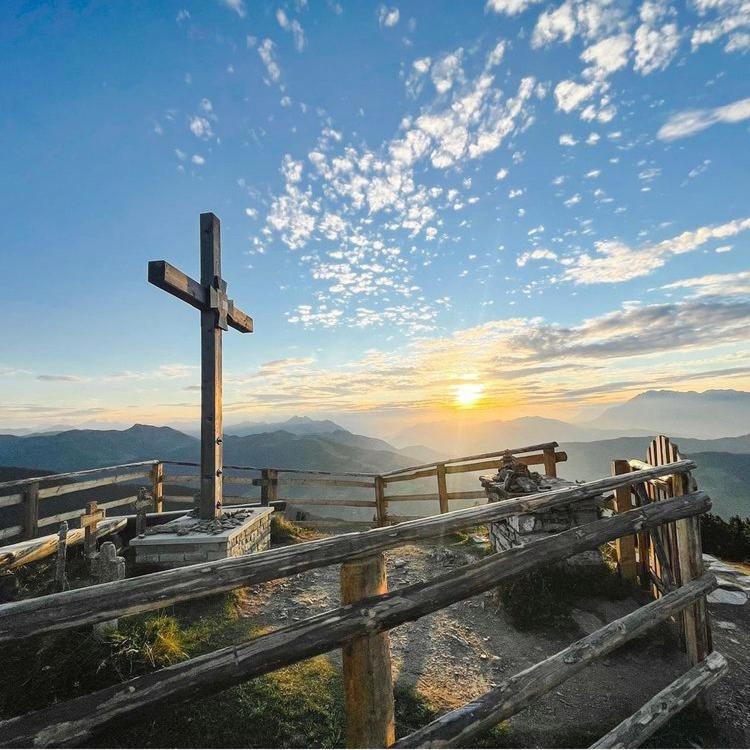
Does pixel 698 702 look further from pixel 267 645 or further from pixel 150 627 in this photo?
pixel 150 627

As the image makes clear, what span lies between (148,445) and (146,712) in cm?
17586

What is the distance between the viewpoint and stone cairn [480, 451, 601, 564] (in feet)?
19.6

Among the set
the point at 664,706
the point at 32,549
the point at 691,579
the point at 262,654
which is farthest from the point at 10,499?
the point at 691,579

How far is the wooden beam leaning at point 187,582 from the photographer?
58.4 inches

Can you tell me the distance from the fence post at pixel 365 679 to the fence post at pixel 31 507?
816cm

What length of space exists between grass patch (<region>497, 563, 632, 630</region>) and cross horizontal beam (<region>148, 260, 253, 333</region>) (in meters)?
6.37

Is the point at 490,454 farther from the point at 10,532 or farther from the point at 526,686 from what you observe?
the point at 10,532

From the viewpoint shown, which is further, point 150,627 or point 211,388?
point 211,388

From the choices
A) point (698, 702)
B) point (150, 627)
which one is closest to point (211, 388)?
point (150, 627)

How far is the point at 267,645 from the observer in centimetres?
178

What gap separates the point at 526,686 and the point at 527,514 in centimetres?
281

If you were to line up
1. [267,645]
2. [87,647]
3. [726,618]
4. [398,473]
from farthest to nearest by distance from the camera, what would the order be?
→ 1. [398,473]
2. [726,618]
3. [87,647]
4. [267,645]

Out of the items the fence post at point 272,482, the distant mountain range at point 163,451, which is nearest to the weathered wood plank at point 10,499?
the fence post at point 272,482

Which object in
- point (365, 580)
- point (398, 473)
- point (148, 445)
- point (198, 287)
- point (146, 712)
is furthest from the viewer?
point (148, 445)
